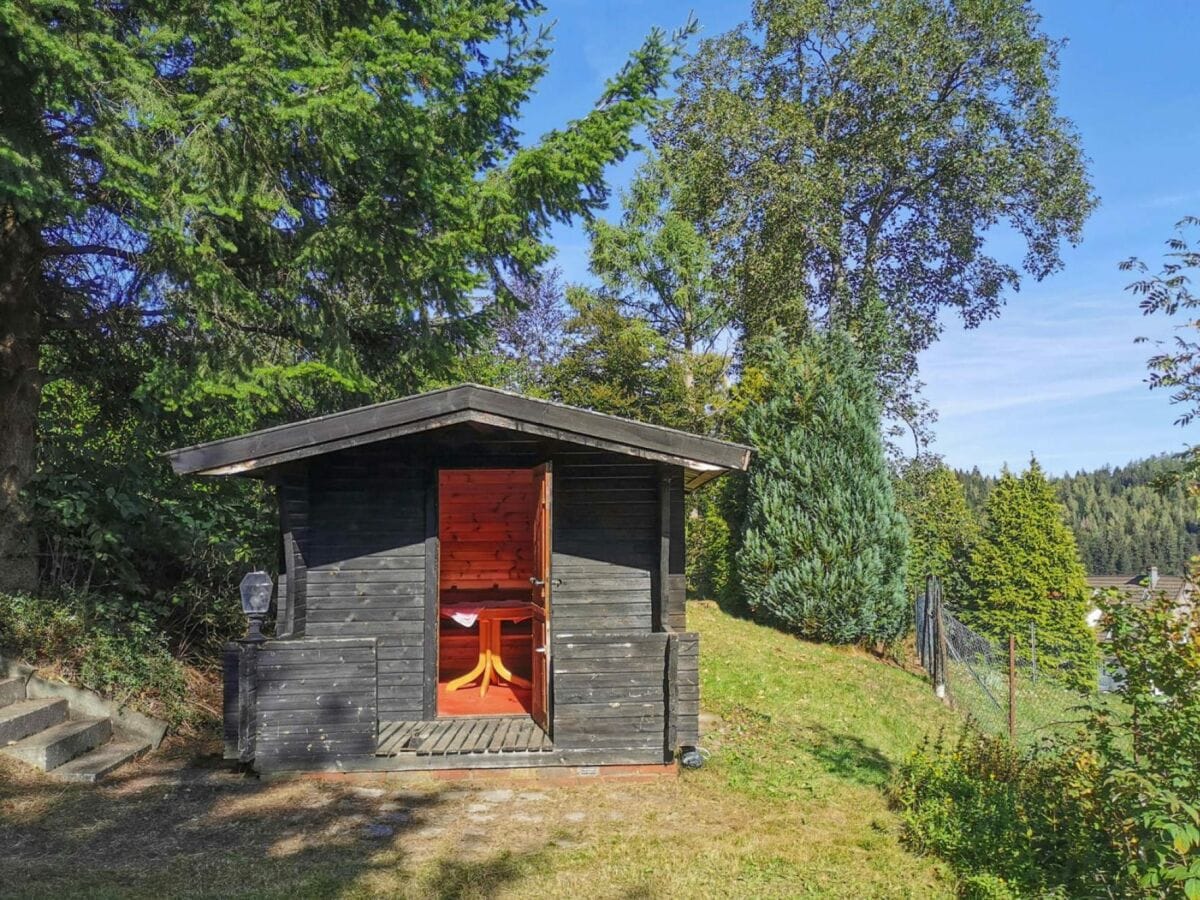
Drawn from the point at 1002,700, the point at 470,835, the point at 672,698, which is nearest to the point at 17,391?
the point at 470,835

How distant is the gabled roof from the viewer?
18.7 feet

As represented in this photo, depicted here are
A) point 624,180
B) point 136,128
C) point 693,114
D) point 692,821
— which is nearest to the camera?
point 692,821

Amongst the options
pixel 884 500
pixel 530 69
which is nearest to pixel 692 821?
pixel 530 69

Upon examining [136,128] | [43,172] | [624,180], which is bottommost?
[43,172]

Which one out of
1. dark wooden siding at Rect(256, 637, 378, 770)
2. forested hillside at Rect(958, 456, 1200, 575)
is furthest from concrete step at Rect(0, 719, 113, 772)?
forested hillside at Rect(958, 456, 1200, 575)

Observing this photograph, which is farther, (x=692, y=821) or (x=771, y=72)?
(x=771, y=72)

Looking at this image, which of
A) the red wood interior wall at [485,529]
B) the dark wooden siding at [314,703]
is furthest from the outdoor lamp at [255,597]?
the red wood interior wall at [485,529]

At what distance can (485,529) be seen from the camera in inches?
431

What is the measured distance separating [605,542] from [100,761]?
13.1 ft

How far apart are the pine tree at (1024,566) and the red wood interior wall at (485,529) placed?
1157cm

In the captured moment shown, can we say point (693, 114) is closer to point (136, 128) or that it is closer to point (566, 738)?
point (136, 128)

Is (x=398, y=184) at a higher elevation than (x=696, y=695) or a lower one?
higher

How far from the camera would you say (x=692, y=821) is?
5.16 metres

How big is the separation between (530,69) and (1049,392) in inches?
548
